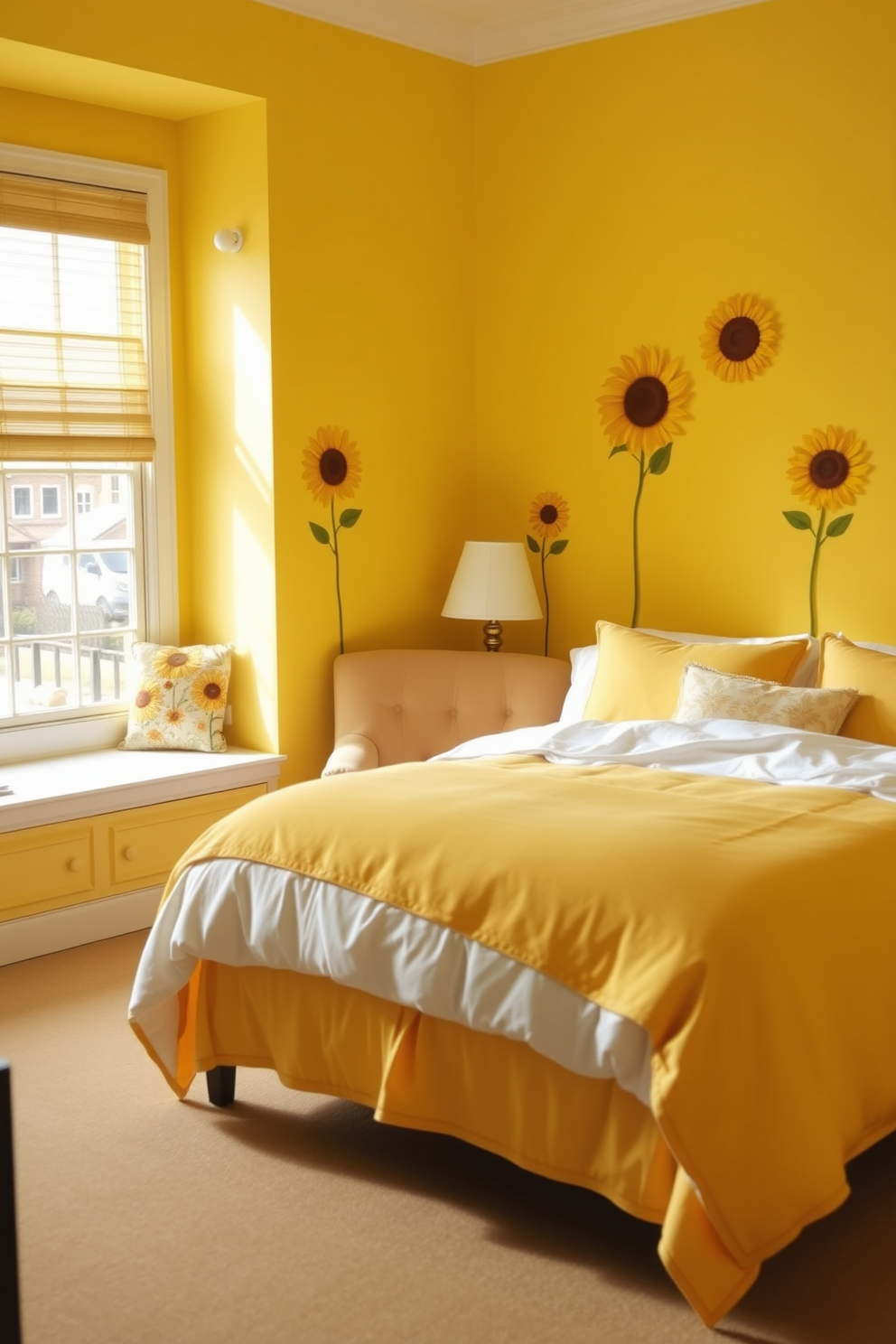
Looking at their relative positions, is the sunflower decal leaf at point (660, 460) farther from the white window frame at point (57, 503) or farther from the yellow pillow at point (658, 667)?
the white window frame at point (57, 503)

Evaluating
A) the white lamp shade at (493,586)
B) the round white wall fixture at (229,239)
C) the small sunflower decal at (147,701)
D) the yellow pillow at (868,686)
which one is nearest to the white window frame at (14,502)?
the small sunflower decal at (147,701)

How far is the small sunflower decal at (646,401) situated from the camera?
4910 millimetres

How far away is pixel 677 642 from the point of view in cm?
436

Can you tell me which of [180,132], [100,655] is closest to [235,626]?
[100,655]

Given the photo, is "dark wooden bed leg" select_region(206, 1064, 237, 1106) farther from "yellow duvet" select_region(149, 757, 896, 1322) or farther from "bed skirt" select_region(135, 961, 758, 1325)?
"yellow duvet" select_region(149, 757, 896, 1322)

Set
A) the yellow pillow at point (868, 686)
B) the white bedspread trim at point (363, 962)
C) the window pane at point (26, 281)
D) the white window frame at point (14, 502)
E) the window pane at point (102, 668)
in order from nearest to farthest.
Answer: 1. the white bedspread trim at point (363, 962)
2. the yellow pillow at point (868, 686)
3. the window pane at point (26, 281)
4. the white window frame at point (14, 502)
5. the window pane at point (102, 668)

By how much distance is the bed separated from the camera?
7.84ft

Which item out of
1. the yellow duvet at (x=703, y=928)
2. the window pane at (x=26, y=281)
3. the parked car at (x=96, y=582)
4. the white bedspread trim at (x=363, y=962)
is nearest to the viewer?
the yellow duvet at (x=703, y=928)

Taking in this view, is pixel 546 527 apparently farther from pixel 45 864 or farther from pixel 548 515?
pixel 45 864

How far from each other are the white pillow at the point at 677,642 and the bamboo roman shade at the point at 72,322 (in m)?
1.70

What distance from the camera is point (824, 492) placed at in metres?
4.58

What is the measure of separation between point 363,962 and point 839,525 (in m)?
2.50

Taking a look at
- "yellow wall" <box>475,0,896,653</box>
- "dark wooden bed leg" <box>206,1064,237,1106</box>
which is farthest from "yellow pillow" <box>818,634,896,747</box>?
"dark wooden bed leg" <box>206,1064,237,1106</box>

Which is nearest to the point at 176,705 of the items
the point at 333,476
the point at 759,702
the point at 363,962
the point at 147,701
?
the point at 147,701
